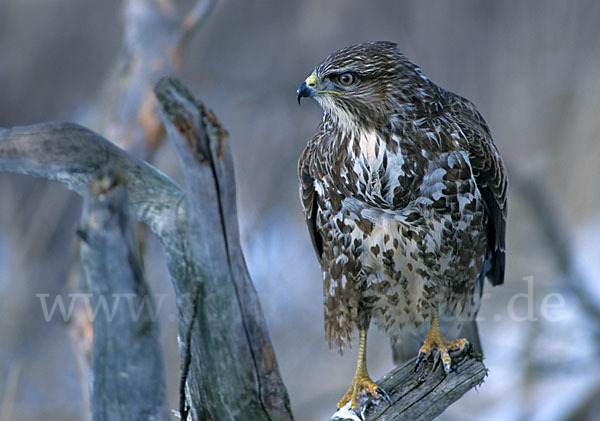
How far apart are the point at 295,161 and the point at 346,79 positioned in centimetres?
395

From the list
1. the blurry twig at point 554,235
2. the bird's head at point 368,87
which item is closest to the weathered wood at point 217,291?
the bird's head at point 368,87

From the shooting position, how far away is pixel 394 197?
2.81m

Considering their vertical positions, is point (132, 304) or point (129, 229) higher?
point (129, 229)

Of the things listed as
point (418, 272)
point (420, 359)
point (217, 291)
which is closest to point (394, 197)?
point (418, 272)

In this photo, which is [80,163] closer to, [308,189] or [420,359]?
[308,189]

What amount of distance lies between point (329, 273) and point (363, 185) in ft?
1.84

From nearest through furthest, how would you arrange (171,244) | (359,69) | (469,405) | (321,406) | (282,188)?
(171,244), (359,69), (321,406), (469,405), (282,188)

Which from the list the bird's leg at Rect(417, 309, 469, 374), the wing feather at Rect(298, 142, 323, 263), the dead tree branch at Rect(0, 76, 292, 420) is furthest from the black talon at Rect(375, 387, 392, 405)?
the dead tree branch at Rect(0, 76, 292, 420)

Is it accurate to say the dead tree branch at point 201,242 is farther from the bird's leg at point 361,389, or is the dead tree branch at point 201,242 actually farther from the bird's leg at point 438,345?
the bird's leg at point 438,345

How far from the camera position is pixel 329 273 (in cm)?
320

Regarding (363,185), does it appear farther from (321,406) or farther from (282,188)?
(282,188)

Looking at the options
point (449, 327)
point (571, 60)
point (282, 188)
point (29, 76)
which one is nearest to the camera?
point (449, 327)

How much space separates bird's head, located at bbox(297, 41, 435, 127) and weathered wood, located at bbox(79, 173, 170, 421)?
4.43 ft

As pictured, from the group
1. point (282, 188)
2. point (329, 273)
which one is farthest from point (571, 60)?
point (329, 273)
